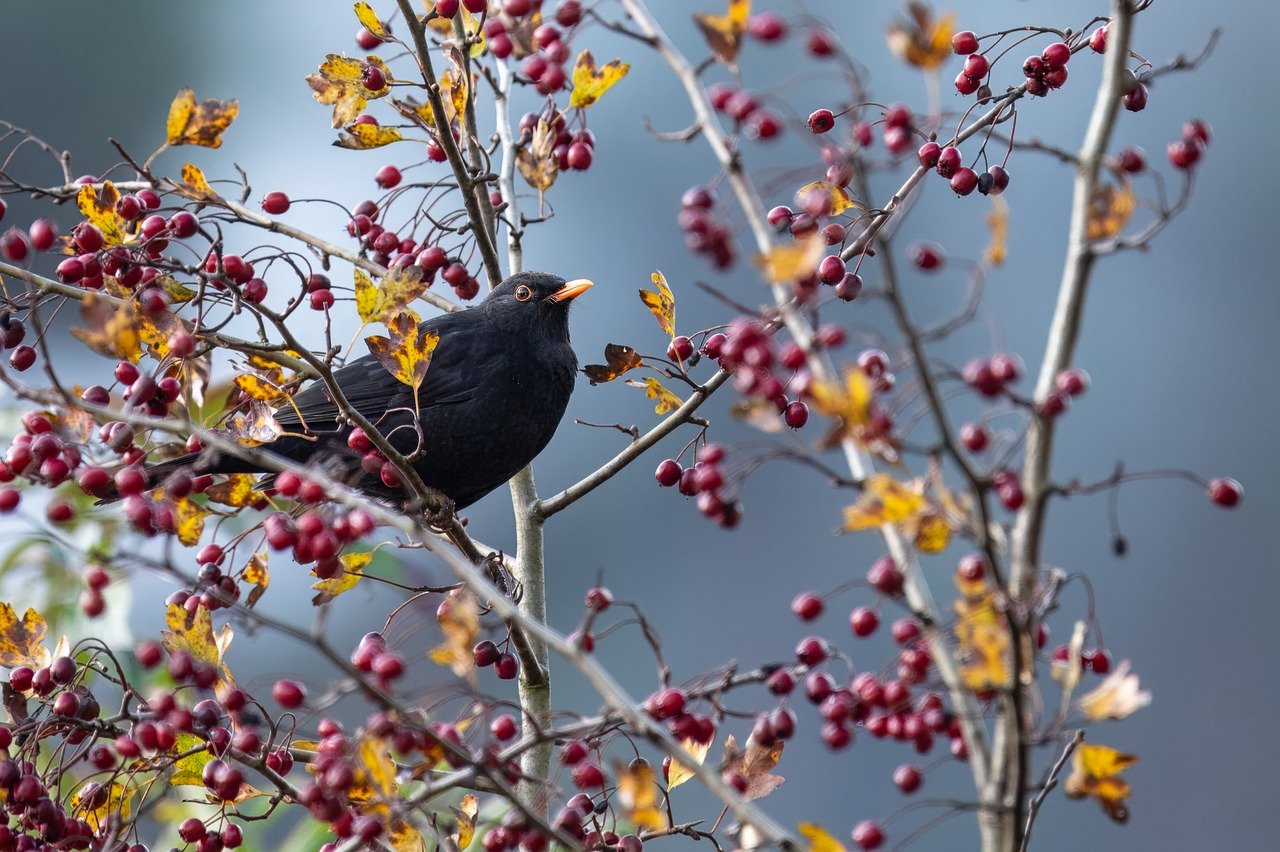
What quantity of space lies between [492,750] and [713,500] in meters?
0.38

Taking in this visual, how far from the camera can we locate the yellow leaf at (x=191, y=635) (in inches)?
73.9

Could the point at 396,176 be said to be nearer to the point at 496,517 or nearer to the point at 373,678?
the point at 373,678

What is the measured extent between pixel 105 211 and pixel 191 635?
0.77 m

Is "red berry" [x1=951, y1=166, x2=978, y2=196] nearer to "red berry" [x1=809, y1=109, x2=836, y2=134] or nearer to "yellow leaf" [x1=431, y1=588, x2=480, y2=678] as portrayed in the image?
"red berry" [x1=809, y1=109, x2=836, y2=134]

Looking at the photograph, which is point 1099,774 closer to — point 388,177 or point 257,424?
point 257,424

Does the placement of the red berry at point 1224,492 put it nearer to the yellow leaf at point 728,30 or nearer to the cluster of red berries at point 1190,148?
the cluster of red berries at point 1190,148

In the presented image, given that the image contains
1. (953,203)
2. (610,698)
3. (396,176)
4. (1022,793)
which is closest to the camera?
(1022,793)

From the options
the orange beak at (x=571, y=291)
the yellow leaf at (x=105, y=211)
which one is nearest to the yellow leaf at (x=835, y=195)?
the yellow leaf at (x=105, y=211)

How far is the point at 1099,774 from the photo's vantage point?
1.26m

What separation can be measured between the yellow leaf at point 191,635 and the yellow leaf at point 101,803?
0.24m

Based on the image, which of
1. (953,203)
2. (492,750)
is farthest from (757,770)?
(953,203)

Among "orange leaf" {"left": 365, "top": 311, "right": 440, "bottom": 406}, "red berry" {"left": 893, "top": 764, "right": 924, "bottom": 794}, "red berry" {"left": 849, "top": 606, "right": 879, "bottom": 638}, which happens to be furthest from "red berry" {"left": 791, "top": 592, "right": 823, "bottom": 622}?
"orange leaf" {"left": 365, "top": 311, "right": 440, "bottom": 406}

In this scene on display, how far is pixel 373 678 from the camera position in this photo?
1.62m

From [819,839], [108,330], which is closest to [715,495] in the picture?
[819,839]
